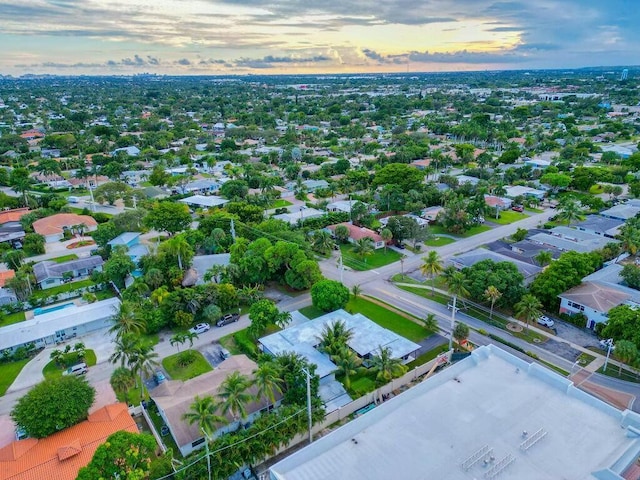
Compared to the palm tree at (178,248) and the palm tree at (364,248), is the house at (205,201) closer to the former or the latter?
the palm tree at (178,248)

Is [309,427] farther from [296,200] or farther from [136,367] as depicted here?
[296,200]

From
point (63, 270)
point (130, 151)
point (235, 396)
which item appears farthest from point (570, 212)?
point (130, 151)

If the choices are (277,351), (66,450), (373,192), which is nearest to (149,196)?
(373,192)

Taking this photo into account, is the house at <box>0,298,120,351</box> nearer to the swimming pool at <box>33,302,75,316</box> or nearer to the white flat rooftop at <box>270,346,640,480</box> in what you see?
the swimming pool at <box>33,302,75,316</box>

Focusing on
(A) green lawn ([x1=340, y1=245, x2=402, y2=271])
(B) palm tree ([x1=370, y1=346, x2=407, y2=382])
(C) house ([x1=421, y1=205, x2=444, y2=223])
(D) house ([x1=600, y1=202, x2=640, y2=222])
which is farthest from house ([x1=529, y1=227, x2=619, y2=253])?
(B) palm tree ([x1=370, y1=346, x2=407, y2=382])

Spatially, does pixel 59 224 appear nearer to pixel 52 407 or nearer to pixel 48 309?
pixel 48 309

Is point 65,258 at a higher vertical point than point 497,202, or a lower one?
lower

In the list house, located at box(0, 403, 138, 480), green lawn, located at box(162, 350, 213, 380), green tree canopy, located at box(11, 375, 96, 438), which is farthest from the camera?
green lawn, located at box(162, 350, 213, 380)
